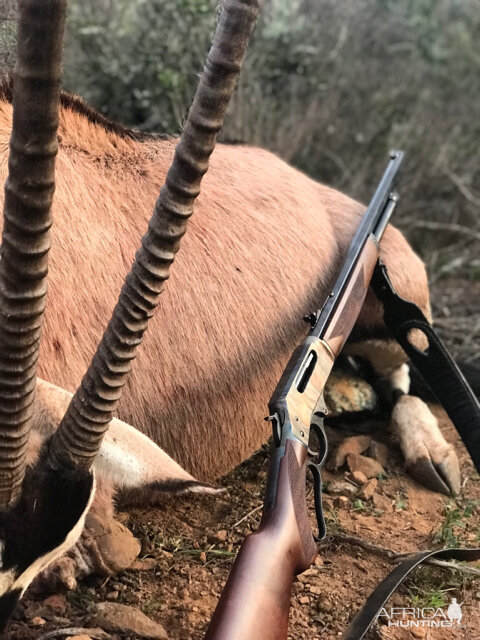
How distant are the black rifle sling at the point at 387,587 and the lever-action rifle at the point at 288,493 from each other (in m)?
0.26

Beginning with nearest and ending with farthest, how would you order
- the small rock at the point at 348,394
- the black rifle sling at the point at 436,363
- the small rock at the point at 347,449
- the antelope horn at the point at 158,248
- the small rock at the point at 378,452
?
the antelope horn at the point at 158,248 → the black rifle sling at the point at 436,363 → the small rock at the point at 347,449 → the small rock at the point at 378,452 → the small rock at the point at 348,394

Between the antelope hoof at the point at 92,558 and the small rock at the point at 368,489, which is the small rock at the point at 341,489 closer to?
the small rock at the point at 368,489

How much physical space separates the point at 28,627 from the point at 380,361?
206 centimetres

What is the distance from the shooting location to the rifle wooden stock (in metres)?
1.37

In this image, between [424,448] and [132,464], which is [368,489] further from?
[132,464]

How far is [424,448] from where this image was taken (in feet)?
9.52

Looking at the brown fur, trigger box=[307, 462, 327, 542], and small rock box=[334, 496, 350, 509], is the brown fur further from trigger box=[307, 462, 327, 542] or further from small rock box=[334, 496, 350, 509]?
trigger box=[307, 462, 327, 542]

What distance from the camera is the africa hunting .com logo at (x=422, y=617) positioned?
6.43ft

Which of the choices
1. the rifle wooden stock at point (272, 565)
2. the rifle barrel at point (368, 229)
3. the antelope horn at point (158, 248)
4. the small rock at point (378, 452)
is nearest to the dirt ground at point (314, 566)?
the small rock at point (378, 452)

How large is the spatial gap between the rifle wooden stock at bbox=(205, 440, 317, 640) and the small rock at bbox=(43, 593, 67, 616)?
0.67 meters

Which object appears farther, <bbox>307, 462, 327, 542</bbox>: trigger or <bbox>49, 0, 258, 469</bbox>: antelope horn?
<bbox>307, 462, 327, 542</bbox>: trigger

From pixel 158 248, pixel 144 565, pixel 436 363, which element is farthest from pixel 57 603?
pixel 436 363

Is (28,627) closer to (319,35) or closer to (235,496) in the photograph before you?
(235,496)

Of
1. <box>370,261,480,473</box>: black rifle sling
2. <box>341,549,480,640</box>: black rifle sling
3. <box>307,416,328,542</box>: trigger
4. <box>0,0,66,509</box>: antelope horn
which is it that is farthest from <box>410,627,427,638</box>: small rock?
<box>0,0,66,509</box>: antelope horn
